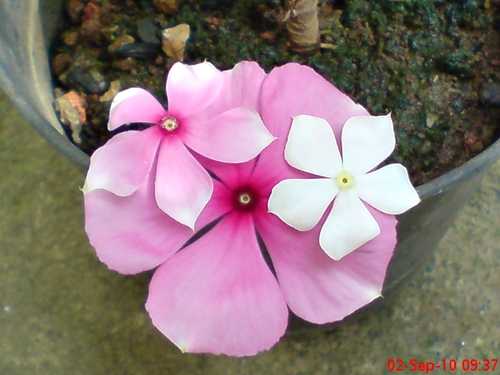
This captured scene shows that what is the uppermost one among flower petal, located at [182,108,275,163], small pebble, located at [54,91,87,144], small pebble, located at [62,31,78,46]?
flower petal, located at [182,108,275,163]

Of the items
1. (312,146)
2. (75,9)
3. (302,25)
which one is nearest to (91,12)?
(75,9)

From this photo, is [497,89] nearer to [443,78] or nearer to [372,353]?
[443,78]

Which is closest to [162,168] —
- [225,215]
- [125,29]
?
[225,215]

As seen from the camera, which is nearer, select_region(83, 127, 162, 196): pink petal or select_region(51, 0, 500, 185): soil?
select_region(83, 127, 162, 196): pink petal

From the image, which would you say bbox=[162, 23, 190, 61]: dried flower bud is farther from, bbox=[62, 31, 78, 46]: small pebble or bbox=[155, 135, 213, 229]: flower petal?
bbox=[155, 135, 213, 229]: flower petal

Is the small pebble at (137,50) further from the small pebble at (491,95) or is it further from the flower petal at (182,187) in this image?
the small pebble at (491,95)

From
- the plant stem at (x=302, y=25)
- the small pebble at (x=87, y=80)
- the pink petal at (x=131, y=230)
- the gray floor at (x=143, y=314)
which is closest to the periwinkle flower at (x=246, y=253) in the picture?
the pink petal at (x=131, y=230)

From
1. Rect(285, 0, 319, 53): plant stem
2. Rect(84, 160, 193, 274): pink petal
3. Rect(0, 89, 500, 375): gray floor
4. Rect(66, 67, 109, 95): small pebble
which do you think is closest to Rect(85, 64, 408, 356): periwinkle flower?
Rect(84, 160, 193, 274): pink petal

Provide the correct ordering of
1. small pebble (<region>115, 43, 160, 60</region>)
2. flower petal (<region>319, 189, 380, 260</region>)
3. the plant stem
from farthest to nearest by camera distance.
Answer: small pebble (<region>115, 43, 160, 60</region>), the plant stem, flower petal (<region>319, 189, 380, 260</region>)
